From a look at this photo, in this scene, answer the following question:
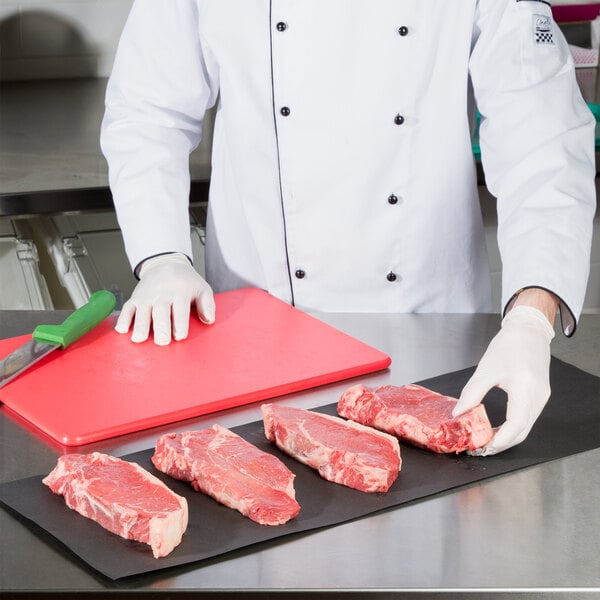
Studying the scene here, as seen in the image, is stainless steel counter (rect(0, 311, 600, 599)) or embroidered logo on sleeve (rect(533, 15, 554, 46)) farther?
embroidered logo on sleeve (rect(533, 15, 554, 46))

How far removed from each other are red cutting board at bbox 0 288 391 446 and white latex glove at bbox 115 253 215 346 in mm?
18

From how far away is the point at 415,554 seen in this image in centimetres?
99

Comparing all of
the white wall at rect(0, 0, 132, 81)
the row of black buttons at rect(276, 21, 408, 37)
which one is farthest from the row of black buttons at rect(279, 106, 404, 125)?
the white wall at rect(0, 0, 132, 81)

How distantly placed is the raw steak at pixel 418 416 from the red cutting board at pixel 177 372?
14 cm

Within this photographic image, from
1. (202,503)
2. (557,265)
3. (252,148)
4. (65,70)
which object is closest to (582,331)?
(557,265)

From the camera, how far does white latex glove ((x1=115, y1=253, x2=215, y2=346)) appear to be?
4.99ft

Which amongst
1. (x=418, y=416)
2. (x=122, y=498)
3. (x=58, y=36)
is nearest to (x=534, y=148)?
(x=418, y=416)

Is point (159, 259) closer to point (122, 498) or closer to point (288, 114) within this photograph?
point (288, 114)

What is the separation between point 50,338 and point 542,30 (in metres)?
0.94

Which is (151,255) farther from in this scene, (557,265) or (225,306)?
(557,265)

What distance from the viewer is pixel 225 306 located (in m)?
1.68

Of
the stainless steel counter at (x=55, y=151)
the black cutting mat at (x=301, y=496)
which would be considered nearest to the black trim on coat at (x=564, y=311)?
the black cutting mat at (x=301, y=496)

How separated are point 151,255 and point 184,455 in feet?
2.24

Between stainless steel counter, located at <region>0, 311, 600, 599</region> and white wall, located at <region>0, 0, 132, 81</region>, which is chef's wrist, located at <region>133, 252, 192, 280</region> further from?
white wall, located at <region>0, 0, 132, 81</region>
